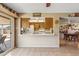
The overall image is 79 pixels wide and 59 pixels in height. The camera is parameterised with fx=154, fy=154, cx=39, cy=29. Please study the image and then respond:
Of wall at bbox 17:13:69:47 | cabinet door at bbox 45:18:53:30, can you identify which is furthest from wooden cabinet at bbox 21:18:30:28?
cabinet door at bbox 45:18:53:30

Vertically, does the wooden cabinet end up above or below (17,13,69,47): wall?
above

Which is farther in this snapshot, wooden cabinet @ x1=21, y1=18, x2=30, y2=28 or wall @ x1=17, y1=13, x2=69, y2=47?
wooden cabinet @ x1=21, y1=18, x2=30, y2=28

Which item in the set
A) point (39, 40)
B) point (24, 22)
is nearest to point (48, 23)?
point (39, 40)

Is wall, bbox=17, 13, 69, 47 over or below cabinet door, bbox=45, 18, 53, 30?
below

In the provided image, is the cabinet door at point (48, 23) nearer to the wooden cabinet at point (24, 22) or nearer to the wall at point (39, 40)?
the wall at point (39, 40)

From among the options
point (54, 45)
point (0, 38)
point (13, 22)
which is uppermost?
point (13, 22)

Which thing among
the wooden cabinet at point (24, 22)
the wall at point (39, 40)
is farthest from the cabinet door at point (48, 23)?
the wooden cabinet at point (24, 22)

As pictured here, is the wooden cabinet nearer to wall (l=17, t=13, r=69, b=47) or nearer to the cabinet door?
wall (l=17, t=13, r=69, b=47)

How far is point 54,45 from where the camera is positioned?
28.4 ft

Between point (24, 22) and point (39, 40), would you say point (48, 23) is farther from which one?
point (24, 22)

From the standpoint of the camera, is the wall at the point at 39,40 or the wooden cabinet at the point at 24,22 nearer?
the wall at the point at 39,40

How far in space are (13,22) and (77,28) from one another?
8.26 m

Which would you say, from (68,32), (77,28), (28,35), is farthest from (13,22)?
(77,28)

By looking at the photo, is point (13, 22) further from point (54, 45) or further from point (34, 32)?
point (54, 45)
